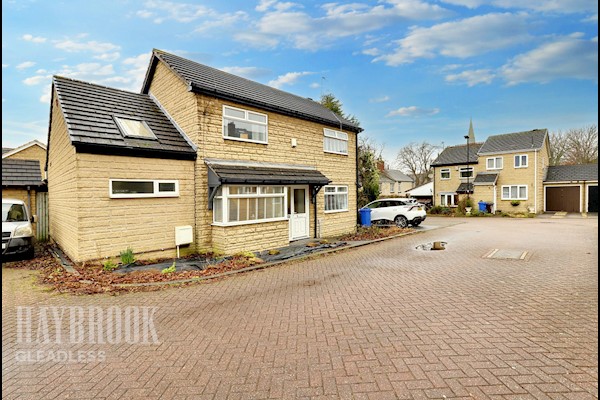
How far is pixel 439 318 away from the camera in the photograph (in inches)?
212

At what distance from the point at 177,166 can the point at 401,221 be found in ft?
44.4

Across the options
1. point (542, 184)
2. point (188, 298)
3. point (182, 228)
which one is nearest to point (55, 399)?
point (188, 298)

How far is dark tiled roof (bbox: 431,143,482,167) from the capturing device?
35638 millimetres

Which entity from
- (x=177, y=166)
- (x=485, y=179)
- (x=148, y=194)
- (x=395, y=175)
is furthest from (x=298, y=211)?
(x=395, y=175)

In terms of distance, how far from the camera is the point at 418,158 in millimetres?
57188

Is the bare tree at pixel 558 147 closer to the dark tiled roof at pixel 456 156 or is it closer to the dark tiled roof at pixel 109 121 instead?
the dark tiled roof at pixel 456 156

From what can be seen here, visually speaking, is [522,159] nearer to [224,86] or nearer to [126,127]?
[224,86]

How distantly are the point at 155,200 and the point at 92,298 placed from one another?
4084 millimetres

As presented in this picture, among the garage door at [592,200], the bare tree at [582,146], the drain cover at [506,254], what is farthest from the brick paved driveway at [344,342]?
the bare tree at [582,146]

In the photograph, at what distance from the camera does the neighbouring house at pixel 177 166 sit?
934 centimetres

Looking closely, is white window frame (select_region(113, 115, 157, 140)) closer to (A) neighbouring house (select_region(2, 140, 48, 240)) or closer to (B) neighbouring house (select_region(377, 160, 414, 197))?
(A) neighbouring house (select_region(2, 140, 48, 240))

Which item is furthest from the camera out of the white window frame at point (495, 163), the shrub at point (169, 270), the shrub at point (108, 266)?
the white window frame at point (495, 163)

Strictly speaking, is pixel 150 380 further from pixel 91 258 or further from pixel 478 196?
pixel 478 196

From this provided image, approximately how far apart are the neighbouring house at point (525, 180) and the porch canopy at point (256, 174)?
2420 cm
